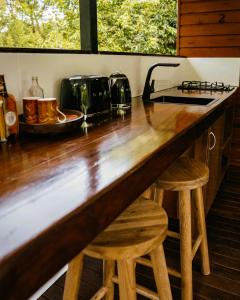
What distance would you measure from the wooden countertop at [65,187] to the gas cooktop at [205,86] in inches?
67.3

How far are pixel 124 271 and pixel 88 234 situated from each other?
39cm

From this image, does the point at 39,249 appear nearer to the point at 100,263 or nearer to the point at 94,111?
the point at 94,111

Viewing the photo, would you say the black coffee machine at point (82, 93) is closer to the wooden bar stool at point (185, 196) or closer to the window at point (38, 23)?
the wooden bar stool at point (185, 196)

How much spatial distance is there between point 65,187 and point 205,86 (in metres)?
2.57

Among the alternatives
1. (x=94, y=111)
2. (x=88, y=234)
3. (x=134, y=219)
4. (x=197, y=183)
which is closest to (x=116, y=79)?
(x=94, y=111)

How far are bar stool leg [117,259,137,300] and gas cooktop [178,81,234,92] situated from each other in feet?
7.30

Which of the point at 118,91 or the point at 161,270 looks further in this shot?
the point at 118,91

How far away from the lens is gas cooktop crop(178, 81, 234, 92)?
2.80m

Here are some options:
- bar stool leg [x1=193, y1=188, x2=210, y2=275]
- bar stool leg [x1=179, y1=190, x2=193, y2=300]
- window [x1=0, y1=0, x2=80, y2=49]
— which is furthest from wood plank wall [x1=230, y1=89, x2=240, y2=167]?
window [x1=0, y1=0, x2=80, y2=49]

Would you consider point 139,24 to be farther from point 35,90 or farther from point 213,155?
point 35,90

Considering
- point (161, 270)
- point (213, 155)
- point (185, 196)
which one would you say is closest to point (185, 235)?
point (185, 196)

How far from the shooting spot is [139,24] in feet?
23.1

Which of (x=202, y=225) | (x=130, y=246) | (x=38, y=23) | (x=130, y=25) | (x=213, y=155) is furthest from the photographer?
(x=130, y=25)

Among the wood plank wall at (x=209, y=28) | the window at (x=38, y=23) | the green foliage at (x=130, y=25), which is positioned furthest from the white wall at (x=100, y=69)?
the green foliage at (x=130, y=25)
